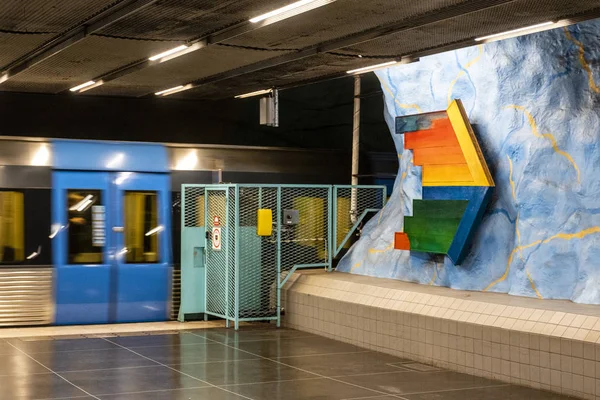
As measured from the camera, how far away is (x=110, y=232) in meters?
15.1

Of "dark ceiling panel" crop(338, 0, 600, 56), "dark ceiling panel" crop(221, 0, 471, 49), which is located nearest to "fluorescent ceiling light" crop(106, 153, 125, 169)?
"dark ceiling panel" crop(221, 0, 471, 49)

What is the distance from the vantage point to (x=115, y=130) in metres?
17.1

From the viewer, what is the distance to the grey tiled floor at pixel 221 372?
32.4 feet

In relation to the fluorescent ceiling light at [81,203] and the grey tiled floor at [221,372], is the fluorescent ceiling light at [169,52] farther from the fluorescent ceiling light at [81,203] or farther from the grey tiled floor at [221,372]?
the grey tiled floor at [221,372]

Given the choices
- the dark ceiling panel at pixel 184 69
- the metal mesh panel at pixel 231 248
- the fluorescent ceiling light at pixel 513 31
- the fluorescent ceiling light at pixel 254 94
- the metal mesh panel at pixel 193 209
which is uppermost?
the fluorescent ceiling light at pixel 254 94

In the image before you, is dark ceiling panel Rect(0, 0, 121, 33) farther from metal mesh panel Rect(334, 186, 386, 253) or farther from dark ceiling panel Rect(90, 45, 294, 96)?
metal mesh panel Rect(334, 186, 386, 253)

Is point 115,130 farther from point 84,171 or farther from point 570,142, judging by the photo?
point 570,142

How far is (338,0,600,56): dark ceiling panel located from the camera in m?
9.40

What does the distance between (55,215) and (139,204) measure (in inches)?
53.7

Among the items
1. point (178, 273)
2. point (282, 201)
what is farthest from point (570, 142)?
point (178, 273)

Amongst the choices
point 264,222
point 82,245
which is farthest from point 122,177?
point 264,222

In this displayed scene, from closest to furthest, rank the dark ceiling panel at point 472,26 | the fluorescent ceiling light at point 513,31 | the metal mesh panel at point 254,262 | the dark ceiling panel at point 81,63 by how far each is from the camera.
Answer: the dark ceiling panel at point 472,26 < the fluorescent ceiling light at point 513,31 < the dark ceiling panel at point 81,63 < the metal mesh panel at point 254,262

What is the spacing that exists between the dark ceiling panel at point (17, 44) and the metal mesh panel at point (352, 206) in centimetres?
529

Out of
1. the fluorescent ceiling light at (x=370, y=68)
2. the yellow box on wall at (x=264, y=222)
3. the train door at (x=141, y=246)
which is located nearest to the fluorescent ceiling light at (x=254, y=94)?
the train door at (x=141, y=246)
